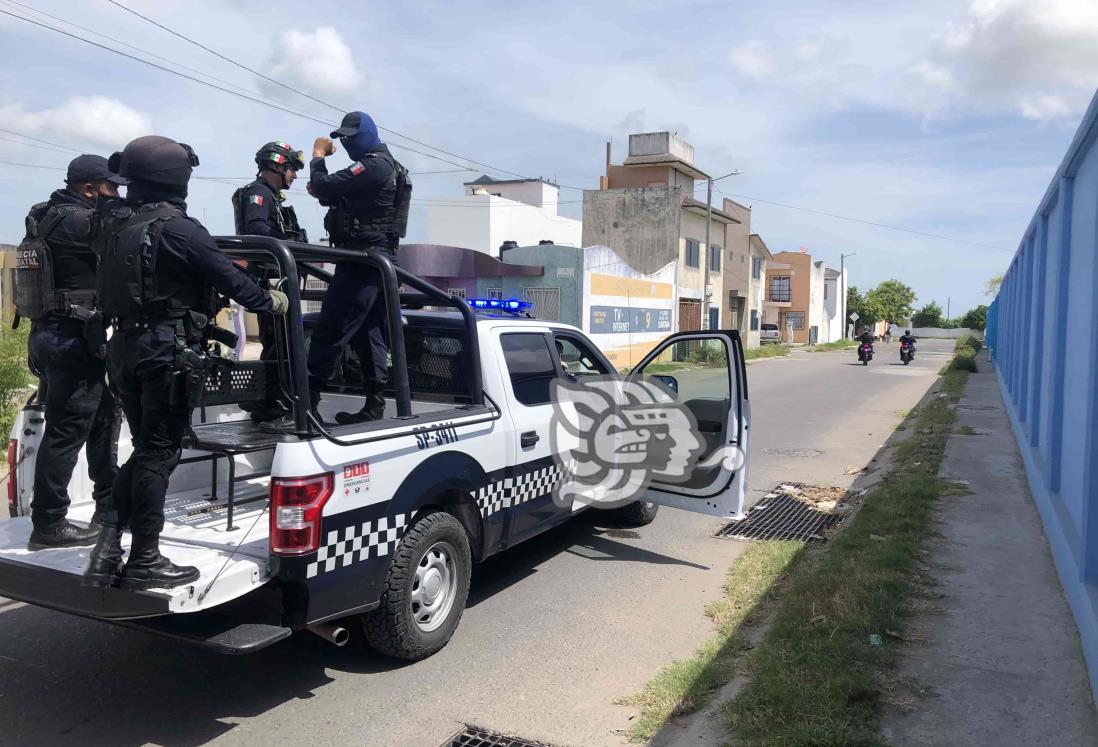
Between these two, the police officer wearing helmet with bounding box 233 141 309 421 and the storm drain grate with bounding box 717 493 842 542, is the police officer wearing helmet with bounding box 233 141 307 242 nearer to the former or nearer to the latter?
the police officer wearing helmet with bounding box 233 141 309 421

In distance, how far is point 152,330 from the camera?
3516mm

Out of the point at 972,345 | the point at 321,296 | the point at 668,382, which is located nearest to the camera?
the point at 321,296

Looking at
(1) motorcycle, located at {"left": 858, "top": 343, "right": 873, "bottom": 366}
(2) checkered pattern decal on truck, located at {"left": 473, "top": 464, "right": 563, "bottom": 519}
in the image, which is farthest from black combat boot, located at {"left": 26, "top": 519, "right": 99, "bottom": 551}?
(1) motorcycle, located at {"left": 858, "top": 343, "right": 873, "bottom": 366}

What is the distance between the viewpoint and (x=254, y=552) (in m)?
3.72

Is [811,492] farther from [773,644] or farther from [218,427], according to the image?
[218,427]

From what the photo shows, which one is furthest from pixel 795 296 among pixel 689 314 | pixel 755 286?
pixel 689 314

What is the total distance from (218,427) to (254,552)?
4.91ft

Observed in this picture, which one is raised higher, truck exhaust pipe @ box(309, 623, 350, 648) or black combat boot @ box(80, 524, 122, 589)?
black combat boot @ box(80, 524, 122, 589)

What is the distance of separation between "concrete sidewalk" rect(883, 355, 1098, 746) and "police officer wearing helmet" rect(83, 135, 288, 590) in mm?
3195

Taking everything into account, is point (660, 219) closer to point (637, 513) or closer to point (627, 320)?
point (627, 320)

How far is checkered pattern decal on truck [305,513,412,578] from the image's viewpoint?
3.57m

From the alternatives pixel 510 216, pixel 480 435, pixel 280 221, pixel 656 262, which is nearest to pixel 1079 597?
pixel 480 435

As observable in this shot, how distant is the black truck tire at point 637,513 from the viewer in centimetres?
685

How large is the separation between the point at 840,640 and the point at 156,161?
3.93 meters
